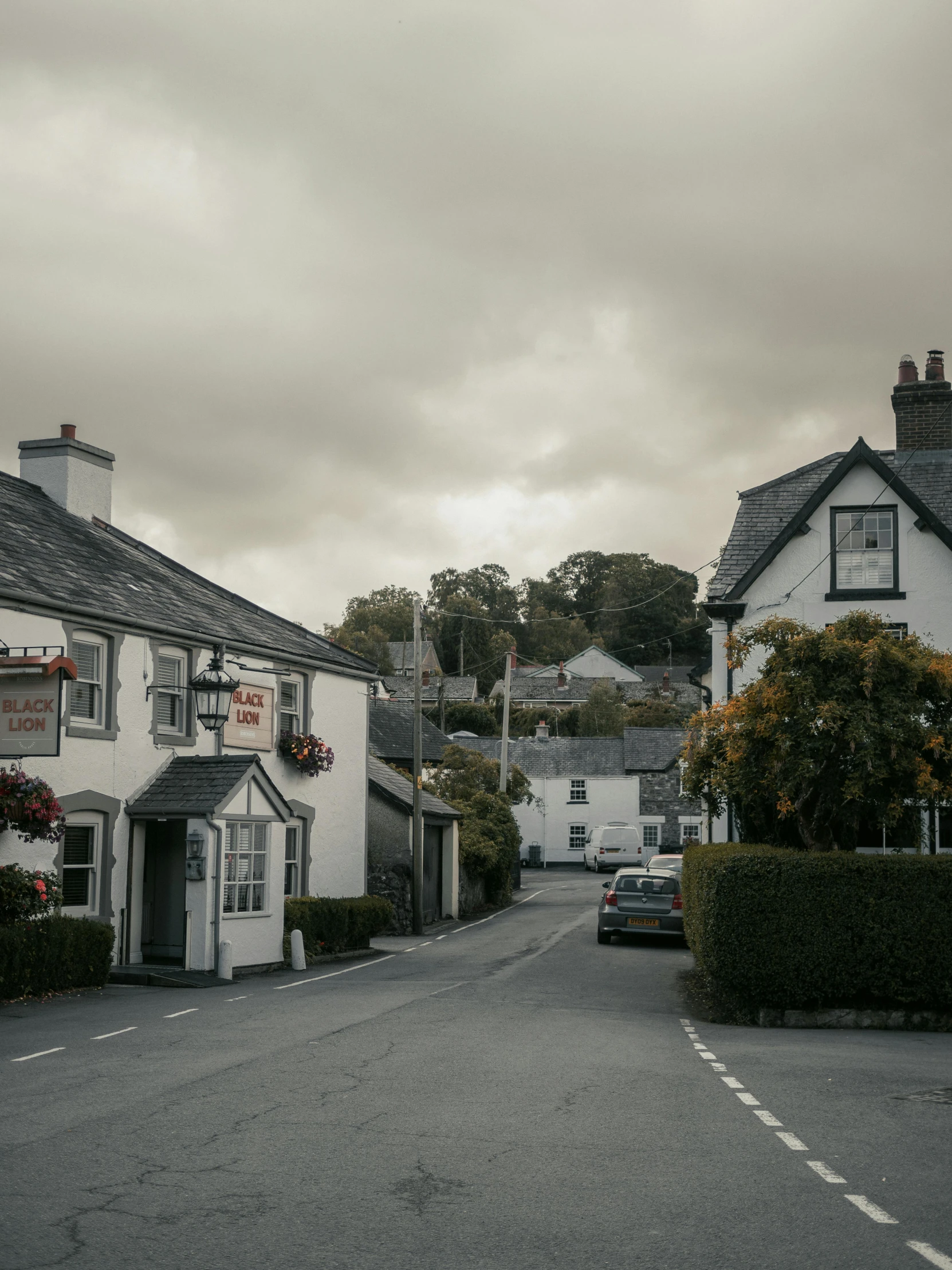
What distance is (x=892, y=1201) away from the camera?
7.05 m

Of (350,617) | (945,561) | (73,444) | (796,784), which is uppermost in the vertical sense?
(350,617)

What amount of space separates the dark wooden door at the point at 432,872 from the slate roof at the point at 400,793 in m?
0.55

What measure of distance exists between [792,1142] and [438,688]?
Result: 9287 centimetres

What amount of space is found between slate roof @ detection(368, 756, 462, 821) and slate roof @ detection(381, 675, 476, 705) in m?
53.5

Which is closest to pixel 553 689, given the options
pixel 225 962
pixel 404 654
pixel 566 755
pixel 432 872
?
pixel 404 654

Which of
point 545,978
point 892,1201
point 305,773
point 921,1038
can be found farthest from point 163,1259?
point 305,773

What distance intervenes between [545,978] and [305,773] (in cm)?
866

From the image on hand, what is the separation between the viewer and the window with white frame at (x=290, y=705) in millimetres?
27844

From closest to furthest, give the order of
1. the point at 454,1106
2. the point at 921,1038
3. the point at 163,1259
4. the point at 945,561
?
the point at 163,1259, the point at 454,1106, the point at 921,1038, the point at 945,561

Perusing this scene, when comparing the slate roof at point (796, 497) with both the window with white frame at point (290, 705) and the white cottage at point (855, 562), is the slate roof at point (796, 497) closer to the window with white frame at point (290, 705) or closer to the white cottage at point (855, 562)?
the white cottage at point (855, 562)

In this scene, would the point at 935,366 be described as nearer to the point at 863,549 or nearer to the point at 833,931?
the point at 863,549

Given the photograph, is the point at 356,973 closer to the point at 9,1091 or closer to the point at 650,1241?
the point at 9,1091

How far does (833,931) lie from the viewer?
16.8 metres

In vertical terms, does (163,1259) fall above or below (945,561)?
below
